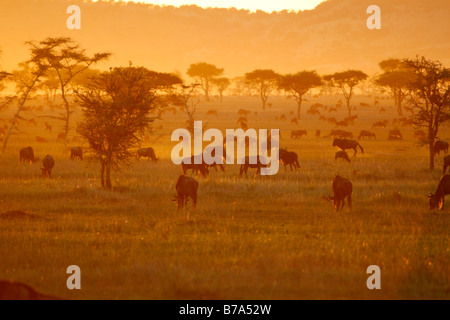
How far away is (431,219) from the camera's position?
16.9m

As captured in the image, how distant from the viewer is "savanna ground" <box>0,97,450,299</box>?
33.0 feet

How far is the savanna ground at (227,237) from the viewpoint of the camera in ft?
33.0

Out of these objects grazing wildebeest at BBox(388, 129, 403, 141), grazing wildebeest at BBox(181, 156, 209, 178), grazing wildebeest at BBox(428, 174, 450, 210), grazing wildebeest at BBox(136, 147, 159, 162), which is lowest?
grazing wildebeest at BBox(428, 174, 450, 210)

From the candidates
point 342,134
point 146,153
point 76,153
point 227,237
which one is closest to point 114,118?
point 146,153

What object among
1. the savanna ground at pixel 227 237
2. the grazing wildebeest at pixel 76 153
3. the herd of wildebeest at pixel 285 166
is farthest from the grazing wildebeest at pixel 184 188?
the grazing wildebeest at pixel 76 153

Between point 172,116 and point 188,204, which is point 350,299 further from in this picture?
point 172,116

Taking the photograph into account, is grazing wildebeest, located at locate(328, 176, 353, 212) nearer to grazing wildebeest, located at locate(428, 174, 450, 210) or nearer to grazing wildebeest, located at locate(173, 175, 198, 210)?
grazing wildebeest, located at locate(428, 174, 450, 210)

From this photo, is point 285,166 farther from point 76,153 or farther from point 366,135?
point 366,135

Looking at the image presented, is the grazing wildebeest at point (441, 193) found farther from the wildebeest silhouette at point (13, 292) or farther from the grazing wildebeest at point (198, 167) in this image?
the wildebeest silhouette at point (13, 292)

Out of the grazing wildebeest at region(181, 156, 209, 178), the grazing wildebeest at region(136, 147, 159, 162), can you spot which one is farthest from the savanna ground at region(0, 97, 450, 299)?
the grazing wildebeest at region(136, 147, 159, 162)

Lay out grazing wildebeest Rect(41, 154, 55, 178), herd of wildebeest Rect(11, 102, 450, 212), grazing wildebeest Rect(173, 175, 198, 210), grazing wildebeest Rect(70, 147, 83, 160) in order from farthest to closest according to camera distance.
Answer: grazing wildebeest Rect(70, 147, 83, 160), grazing wildebeest Rect(41, 154, 55, 178), grazing wildebeest Rect(173, 175, 198, 210), herd of wildebeest Rect(11, 102, 450, 212)

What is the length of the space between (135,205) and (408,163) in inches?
794

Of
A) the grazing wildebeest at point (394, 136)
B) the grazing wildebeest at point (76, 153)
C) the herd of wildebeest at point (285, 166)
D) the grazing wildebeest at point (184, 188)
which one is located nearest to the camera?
the herd of wildebeest at point (285, 166)
